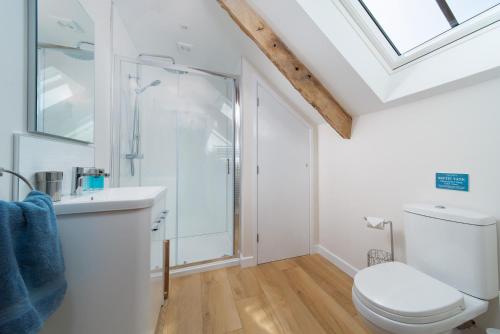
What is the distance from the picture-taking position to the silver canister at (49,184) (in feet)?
2.24

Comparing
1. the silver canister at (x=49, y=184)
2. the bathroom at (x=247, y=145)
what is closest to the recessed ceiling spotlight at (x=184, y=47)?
the bathroom at (x=247, y=145)

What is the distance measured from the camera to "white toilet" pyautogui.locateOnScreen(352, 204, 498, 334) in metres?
0.73

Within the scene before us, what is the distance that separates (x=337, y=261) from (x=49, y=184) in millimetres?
2157

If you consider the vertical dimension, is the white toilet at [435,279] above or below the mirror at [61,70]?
below

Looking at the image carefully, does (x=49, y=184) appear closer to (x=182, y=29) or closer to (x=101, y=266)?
(x=101, y=266)

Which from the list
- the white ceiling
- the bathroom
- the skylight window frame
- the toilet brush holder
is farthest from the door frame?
the skylight window frame

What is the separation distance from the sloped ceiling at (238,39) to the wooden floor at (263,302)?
4.95 ft

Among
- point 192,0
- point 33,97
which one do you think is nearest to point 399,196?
point 33,97

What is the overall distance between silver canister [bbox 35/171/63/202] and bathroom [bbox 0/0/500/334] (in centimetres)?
5

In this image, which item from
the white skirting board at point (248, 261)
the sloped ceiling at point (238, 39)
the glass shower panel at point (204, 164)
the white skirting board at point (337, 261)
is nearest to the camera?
the sloped ceiling at point (238, 39)

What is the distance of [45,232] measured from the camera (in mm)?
506

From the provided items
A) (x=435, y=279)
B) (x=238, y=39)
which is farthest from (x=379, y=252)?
(x=238, y=39)

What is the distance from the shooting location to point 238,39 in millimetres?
1687

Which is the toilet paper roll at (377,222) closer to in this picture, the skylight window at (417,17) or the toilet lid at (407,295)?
the toilet lid at (407,295)
